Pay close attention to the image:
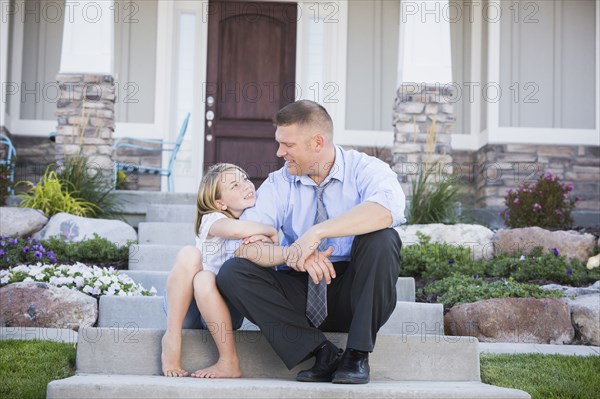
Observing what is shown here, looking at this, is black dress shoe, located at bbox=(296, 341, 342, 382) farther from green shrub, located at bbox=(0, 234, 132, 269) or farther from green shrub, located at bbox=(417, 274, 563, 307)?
green shrub, located at bbox=(0, 234, 132, 269)

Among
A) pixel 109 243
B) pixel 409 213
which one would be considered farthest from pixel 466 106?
pixel 109 243

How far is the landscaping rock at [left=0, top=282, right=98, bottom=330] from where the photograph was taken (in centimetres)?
422

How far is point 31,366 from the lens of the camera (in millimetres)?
3297

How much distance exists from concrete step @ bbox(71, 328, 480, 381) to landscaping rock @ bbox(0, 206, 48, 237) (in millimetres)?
2980

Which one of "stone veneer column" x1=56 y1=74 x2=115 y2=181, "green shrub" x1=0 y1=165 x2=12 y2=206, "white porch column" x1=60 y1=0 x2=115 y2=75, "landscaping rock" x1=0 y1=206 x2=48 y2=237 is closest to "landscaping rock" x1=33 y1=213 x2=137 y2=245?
"landscaping rock" x1=0 y1=206 x2=48 y2=237

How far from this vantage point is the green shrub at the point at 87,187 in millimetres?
6699

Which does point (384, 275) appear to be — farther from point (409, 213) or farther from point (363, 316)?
point (409, 213)

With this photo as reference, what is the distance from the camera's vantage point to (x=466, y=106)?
9.01 m

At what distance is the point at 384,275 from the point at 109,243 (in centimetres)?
314

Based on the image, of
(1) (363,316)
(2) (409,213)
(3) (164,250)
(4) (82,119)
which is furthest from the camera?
(4) (82,119)

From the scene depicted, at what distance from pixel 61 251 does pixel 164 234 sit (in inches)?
31.4

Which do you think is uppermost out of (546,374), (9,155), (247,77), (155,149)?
(247,77)

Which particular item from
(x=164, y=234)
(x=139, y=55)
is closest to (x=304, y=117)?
(x=164, y=234)

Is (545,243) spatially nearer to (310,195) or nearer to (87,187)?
(310,195)
